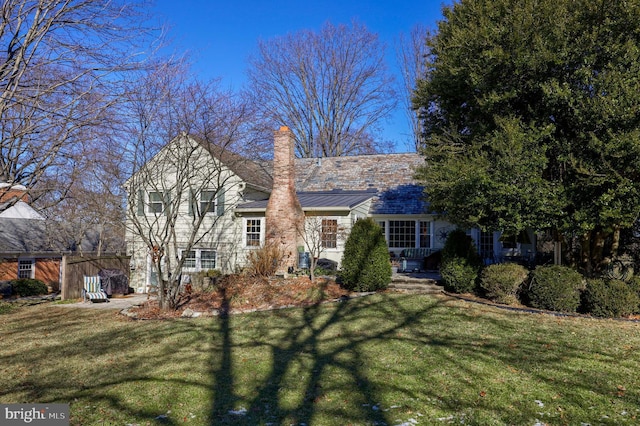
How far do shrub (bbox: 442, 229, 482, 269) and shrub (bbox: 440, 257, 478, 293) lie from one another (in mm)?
138

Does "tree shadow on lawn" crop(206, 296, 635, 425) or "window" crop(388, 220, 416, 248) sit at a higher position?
"window" crop(388, 220, 416, 248)

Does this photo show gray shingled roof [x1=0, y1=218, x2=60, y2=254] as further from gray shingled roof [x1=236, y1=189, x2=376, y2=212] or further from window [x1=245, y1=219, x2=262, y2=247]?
gray shingled roof [x1=236, y1=189, x2=376, y2=212]

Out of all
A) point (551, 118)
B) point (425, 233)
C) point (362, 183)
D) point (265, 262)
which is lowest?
point (265, 262)

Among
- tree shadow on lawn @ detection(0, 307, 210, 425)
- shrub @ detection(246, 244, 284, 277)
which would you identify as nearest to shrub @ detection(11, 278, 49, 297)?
tree shadow on lawn @ detection(0, 307, 210, 425)

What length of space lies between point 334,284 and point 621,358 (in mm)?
7516

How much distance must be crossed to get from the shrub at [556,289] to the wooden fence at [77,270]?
1530 cm

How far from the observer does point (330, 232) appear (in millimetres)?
16266

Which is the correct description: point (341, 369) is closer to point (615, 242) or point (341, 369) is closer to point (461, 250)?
point (461, 250)

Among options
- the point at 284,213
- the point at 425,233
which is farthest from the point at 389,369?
the point at 425,233

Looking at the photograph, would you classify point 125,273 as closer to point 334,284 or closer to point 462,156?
point 334,284

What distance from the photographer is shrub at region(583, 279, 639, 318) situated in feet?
29.9

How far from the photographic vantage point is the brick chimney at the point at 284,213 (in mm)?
15203

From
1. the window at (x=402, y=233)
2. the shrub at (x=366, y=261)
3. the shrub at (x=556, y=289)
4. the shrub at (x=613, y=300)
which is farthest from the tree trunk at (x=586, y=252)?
the window at (x=402, y=233)

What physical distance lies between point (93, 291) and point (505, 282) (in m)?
13.2
